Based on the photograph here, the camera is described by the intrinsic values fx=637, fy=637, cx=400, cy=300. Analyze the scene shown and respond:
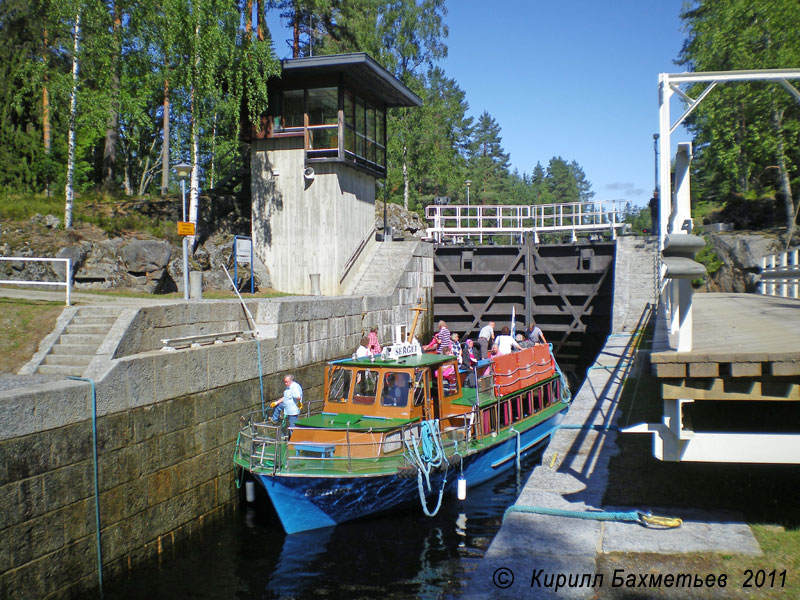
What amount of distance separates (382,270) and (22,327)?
39.6 feet

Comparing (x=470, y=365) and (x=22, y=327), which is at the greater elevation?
(x=22, y=327)

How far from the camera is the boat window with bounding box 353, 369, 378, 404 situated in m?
10.9

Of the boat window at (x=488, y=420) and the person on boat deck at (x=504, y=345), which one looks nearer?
the boat window at (x=488, y=420)

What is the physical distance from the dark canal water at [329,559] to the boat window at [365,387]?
1.94 metres

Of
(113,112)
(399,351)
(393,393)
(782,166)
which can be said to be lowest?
(393,393)

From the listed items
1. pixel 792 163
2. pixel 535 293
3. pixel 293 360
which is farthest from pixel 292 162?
pixel 792 163

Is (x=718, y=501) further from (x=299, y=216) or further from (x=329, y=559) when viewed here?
(x=299, y=216)

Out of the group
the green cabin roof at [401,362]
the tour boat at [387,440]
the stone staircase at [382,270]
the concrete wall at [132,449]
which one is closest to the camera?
the concrete wall at [132,449]

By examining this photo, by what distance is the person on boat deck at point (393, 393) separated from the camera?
10.7 m

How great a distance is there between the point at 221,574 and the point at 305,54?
30.5 m

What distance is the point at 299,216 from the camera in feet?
63.7

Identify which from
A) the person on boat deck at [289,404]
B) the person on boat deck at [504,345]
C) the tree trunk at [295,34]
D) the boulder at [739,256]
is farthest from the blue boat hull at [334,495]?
the tree trunk at [295,34]

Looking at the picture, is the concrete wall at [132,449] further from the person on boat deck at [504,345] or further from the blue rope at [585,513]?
the blue rope at [585,513]

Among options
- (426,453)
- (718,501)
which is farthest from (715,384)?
(426,453)
